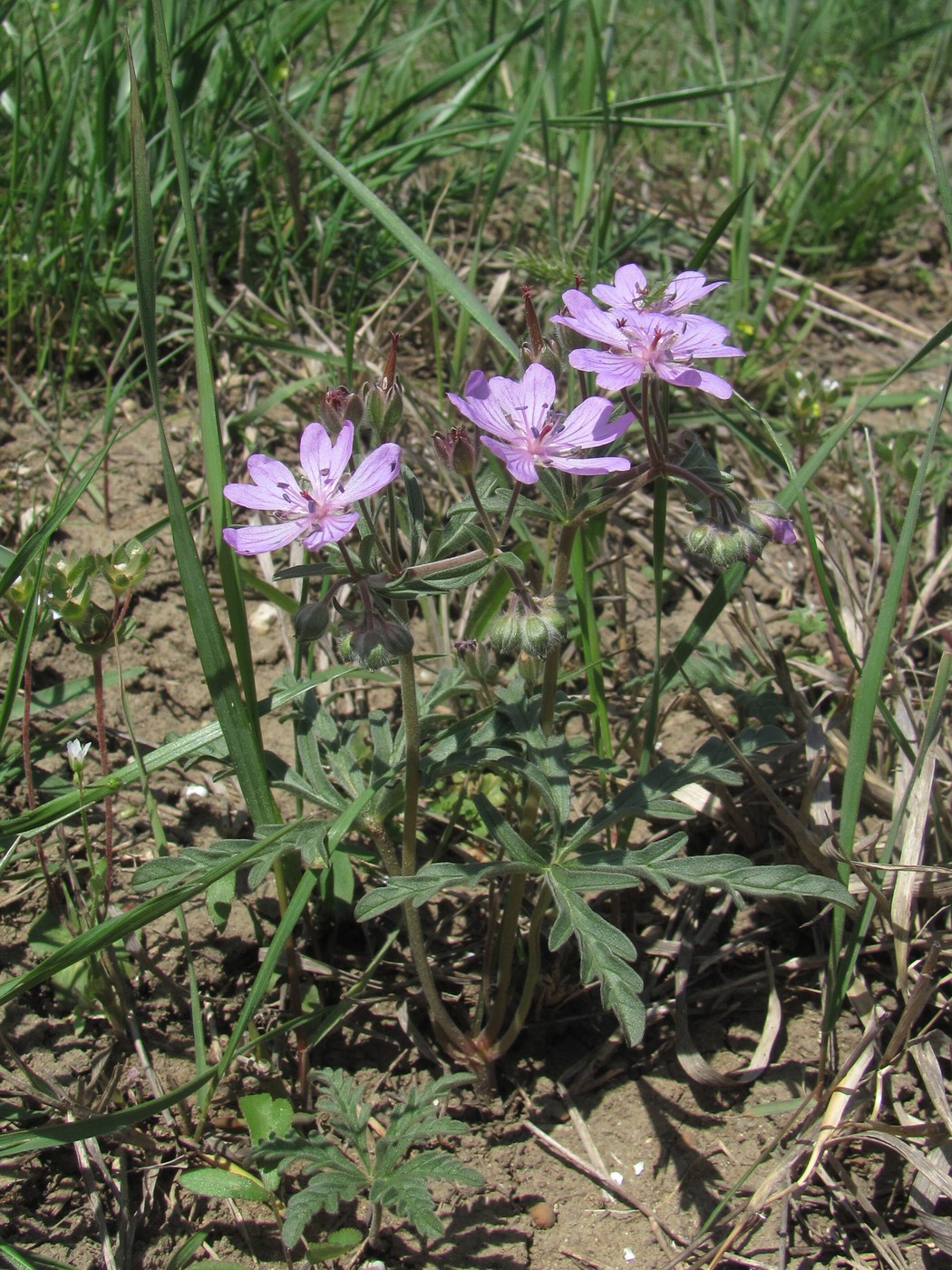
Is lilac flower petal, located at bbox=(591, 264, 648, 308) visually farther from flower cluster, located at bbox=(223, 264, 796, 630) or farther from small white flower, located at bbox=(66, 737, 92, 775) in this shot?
small white flower, located at bbox=(66, 737, 92, 775)

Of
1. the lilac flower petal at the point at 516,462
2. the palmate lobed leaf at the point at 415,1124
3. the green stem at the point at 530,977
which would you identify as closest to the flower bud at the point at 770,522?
the lilac flower petal at the point at 516,462

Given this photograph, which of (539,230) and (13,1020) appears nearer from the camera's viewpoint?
(13,1020)

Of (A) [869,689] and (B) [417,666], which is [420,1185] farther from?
(B) [417,666]

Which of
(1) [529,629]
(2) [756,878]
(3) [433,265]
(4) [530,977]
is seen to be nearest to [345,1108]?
(4) [530,977]

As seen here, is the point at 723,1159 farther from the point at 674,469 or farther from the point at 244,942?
the point at 674,469

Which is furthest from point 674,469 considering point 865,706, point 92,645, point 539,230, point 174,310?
point 539,230

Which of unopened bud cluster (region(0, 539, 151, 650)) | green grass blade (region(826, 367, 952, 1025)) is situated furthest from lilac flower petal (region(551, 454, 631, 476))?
unopened bud cluster (region(0, 539, 151, 650))
